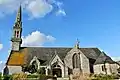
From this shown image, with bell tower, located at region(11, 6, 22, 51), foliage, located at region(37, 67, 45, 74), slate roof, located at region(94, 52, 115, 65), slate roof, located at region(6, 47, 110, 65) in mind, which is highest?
bell tower, located at region(11, 6, 22, 51)

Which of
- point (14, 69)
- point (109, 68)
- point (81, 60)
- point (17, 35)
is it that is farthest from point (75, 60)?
point (17, 35)

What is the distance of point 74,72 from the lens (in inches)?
2212

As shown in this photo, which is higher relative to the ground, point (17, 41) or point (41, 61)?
point (17, 41)

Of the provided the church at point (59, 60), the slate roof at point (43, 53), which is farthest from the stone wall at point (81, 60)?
the slate roof at point (43, 53)

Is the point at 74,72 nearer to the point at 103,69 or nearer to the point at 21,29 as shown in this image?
the point at 103,69

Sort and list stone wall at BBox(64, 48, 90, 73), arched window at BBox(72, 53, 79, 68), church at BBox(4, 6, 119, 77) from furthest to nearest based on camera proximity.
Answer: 1. arched window at BBox(72, 53, 79, 68)
2. stone wall at BBox(64, 48, 90, 73)
3. church at BBox(4, 6, 119, 77)

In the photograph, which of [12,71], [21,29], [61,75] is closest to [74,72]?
[61,75]

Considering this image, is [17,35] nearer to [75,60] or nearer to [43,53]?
[43,53]

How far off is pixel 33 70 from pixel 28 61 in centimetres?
469

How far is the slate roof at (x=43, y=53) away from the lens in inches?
2302

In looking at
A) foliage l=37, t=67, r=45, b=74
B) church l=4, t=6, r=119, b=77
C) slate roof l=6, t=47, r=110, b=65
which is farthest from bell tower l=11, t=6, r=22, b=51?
foliage l=37, t=67, r=45, b=74

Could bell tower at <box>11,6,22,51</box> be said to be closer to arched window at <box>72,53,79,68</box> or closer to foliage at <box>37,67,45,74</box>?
foliage at <box>37,67,45,74</box>

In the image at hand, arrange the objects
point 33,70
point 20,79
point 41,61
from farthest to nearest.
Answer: point 41,61
point 33,70
point 20,79

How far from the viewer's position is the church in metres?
55.1
